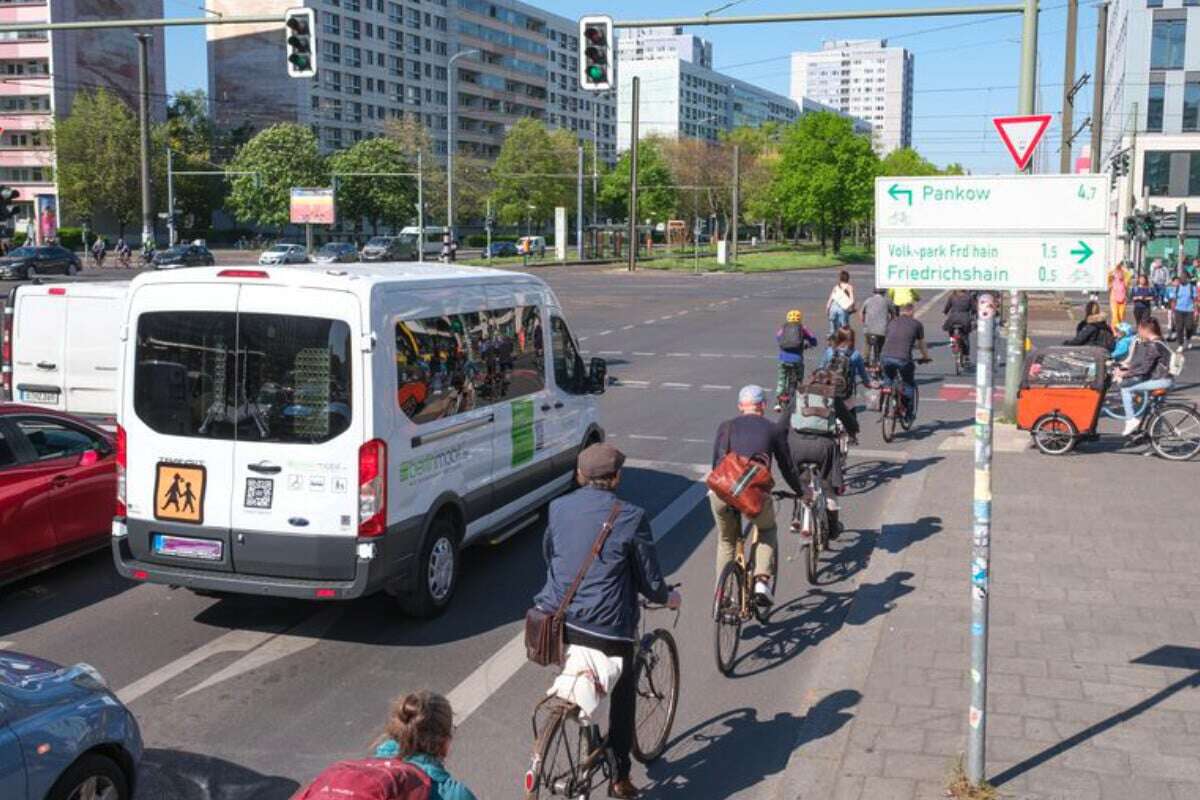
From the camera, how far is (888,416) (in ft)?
49.0

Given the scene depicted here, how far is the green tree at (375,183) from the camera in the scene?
86000mm

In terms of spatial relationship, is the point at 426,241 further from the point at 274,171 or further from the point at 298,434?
the point at 298,434

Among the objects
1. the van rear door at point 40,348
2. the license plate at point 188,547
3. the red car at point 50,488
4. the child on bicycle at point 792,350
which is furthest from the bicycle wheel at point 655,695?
the child on bicycle at point 792,350

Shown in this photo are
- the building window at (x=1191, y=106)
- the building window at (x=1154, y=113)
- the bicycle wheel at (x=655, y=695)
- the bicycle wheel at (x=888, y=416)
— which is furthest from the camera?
the building window at (x=1154, y=113)

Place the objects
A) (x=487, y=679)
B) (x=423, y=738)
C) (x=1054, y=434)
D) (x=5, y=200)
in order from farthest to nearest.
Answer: (x=5, y=200) → (x=1054, y=434) → (x=487, y=679) → (x=423, y=738)

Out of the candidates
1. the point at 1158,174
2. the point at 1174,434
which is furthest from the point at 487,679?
the point at 1158,174

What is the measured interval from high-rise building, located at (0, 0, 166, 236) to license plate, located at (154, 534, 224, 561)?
8177 cm

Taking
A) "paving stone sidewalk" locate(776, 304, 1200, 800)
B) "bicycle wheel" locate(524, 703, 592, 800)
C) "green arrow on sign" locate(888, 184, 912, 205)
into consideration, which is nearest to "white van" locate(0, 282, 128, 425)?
"paving stone sidewalk" locate(776, 304, 1200, 800)

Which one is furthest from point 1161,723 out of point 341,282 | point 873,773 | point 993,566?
point 341,282

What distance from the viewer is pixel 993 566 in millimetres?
9055

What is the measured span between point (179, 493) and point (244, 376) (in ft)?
2.78

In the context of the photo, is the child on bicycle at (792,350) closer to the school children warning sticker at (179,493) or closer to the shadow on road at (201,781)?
the school children warning sticker at (179,493)

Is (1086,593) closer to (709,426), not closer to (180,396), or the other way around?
(180,396)

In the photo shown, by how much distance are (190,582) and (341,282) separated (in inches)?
81.8
